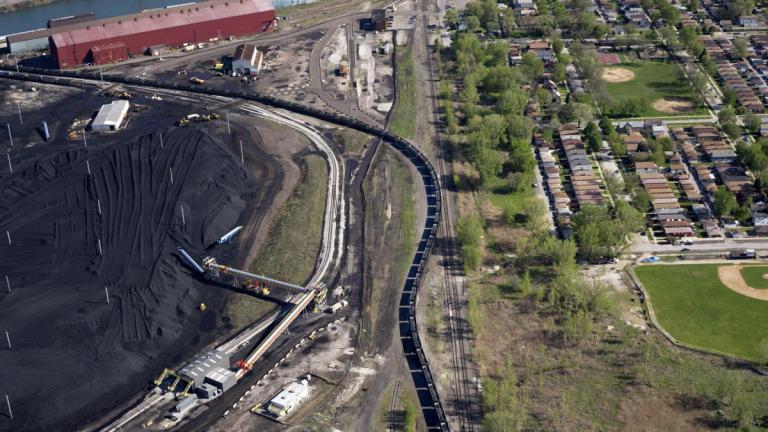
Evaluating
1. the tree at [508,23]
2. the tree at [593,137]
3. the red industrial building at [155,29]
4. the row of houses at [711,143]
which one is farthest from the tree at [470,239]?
the red industrial building at [155,29]

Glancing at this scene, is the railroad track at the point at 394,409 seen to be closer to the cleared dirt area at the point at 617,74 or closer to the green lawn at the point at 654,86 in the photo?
the green lawn at the point at 654,86

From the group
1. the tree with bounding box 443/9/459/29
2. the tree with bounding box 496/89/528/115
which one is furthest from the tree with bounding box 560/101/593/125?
the tree with bounding box 443/9/459/29

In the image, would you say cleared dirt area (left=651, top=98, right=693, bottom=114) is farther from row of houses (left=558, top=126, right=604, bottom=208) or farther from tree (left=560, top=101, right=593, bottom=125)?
row of houses (left=558, top=126, right=604, bottom=208)

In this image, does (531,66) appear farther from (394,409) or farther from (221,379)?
(221,379)

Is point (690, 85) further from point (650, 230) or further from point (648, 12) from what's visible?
point (650, 230)

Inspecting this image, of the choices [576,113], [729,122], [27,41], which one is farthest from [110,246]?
[729,122]

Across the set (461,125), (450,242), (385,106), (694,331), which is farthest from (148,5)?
(694,331)
